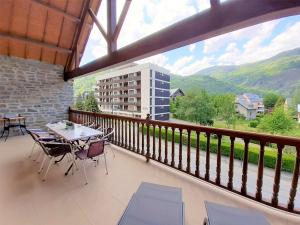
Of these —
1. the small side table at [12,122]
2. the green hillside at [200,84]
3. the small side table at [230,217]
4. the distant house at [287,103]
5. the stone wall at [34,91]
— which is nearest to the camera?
the small side table at [230,217]

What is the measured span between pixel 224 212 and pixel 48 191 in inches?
93.2

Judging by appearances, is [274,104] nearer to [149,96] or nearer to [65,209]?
[149,96]

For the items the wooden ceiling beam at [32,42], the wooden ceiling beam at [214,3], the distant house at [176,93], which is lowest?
the distant house at [176,93]

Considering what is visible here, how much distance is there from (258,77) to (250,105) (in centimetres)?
234

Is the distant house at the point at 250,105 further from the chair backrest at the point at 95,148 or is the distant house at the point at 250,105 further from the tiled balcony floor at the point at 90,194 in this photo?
the chair backrest at the point at 95,148

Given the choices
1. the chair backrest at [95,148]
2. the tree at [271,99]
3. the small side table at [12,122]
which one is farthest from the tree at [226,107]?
the small side table at [12,122]

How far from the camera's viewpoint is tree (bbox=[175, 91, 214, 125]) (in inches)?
706

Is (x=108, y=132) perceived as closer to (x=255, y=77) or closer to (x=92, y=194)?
(x=92, y=194)

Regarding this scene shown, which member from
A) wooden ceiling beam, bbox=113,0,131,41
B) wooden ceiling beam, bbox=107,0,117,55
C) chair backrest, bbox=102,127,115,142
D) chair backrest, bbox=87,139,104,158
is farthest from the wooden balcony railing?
wooden ceiling beam, bbox=113,0,131,41

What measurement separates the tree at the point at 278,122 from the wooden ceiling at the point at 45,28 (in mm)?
13704

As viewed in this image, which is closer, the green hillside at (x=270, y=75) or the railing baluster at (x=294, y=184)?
the railing baluster at (x=294, y=184)

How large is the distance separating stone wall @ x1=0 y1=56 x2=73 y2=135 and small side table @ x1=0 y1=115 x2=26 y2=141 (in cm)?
22

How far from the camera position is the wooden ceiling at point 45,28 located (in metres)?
4.70

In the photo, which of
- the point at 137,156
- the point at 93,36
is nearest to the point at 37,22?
the point at 93,36
